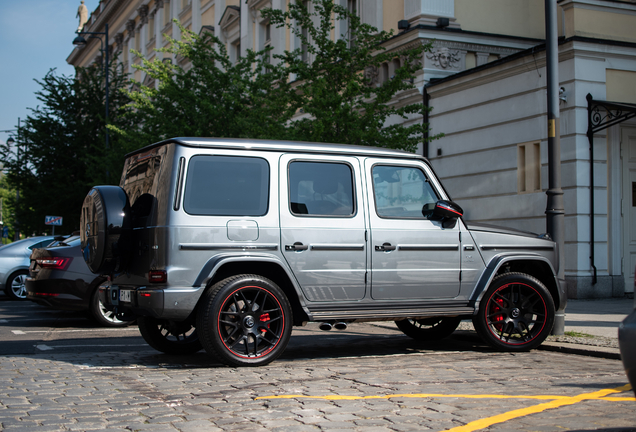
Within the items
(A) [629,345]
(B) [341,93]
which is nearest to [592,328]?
(A) [629,345]

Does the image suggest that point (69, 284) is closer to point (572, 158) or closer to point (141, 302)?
point (141, 302)

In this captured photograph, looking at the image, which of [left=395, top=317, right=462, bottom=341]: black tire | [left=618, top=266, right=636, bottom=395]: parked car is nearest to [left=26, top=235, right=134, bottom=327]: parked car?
[left=395, top=317, right=462, bottom=341]: black tire

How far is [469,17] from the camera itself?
63.3ft

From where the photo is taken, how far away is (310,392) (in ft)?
18.0

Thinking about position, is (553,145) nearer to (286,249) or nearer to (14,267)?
(286,249)

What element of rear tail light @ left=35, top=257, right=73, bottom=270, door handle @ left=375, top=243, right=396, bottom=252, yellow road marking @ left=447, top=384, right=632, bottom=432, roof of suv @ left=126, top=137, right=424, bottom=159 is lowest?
yellow road marking @ left=447, top=384, right=632, bottom=432

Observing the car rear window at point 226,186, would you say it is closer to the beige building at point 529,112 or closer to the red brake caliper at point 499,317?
the red brake caliper at point 499,317

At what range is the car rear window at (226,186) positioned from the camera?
660 cm

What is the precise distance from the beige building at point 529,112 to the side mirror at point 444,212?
25.3 ft

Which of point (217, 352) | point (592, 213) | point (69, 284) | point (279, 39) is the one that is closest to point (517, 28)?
point (592, 213)

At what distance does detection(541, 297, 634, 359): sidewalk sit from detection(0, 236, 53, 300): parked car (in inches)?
462

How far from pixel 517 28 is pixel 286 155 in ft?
49.0

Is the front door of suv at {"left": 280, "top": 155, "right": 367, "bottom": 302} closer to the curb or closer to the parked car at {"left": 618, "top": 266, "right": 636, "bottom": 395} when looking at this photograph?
the curb

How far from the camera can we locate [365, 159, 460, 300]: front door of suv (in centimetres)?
722
